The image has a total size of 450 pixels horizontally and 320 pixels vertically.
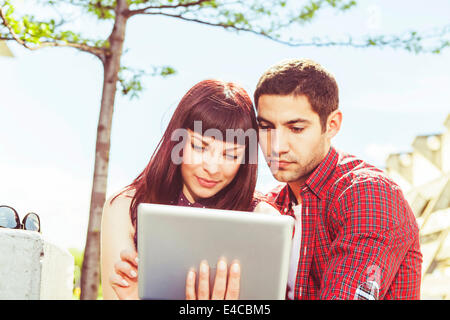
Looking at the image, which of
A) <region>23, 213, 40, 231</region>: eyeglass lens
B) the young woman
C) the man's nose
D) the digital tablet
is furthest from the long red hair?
the digital tablet

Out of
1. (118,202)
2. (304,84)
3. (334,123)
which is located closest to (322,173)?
(334,123)

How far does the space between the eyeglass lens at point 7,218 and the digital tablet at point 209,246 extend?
124 centimetres

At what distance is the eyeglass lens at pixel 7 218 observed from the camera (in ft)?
9.12

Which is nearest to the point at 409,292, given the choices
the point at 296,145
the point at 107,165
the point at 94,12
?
the point at 296,145

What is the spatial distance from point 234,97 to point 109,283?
1145 millimetres

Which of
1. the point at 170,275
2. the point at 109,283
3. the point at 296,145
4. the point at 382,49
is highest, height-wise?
the point at 382,49

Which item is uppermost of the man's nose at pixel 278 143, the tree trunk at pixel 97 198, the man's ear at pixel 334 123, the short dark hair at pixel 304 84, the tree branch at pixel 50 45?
the tree branch at pixel 50 45

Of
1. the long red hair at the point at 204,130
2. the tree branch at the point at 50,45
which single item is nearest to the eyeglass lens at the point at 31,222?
the long red hair at the point at 204,130

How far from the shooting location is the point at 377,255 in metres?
2.32

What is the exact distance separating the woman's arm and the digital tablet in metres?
0.42

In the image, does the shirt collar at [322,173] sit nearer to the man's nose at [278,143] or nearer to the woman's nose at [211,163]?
the man's nose at [278,143]

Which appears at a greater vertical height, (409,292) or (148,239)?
(148,239)

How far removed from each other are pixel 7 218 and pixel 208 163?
A: 117 cm
